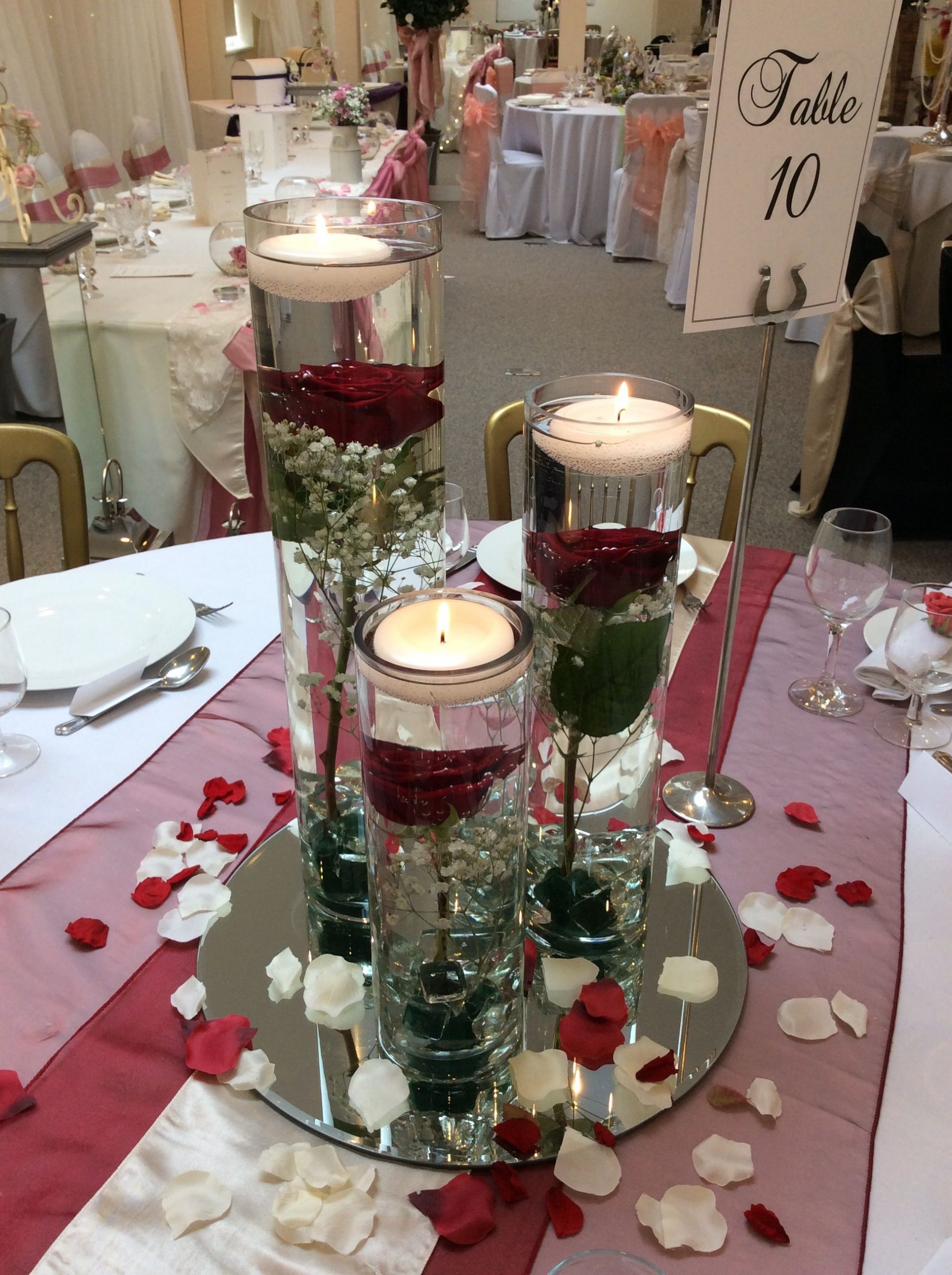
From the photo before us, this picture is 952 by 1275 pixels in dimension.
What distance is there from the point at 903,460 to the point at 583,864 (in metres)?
2.76

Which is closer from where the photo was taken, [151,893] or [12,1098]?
[12,1098]

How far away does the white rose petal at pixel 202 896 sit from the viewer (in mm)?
786

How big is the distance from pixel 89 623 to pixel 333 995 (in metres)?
0.59

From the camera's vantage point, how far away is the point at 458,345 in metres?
5.02

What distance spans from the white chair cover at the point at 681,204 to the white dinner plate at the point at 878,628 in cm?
452

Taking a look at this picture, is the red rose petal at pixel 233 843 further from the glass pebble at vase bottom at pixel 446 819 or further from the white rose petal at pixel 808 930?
the white rose petal at pixel 808 930

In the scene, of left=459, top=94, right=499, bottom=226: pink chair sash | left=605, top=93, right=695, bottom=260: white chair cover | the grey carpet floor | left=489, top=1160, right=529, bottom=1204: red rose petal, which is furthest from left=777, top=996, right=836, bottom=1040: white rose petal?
left=459, top=94, right=499, bottom=226: pink chair sash

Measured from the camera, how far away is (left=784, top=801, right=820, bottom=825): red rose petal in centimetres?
89

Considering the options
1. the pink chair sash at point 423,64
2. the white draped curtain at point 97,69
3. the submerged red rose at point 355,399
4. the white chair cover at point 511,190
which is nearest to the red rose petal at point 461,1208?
the submerged red rose at point 355,399

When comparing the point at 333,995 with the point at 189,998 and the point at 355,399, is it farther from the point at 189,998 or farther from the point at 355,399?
the point at 355,399

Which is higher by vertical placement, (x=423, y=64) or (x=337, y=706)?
(x=423, y=64)

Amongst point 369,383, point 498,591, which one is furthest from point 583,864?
point 498,591

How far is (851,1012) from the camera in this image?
70 cm

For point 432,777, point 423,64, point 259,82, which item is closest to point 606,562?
point 432,777
